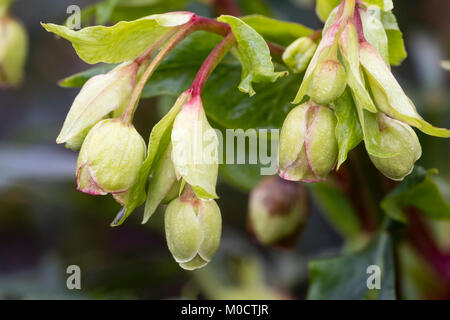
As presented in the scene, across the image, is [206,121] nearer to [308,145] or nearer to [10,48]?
[308,145]

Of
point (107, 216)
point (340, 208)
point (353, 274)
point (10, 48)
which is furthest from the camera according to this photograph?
point (107, 216)

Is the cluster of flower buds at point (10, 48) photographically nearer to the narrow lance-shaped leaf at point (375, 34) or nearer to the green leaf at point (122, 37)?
the green leaf at point (122, 37)

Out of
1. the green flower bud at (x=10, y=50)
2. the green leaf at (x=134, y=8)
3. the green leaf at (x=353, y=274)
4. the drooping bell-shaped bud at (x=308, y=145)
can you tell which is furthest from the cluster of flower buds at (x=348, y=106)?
the green flower bud at (x=10, y=50)

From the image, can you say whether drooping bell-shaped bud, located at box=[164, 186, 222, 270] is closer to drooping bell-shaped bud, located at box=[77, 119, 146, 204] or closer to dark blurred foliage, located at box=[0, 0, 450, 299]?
drooping bell-shaped bud, located at box=[77, 119, 146, 204]

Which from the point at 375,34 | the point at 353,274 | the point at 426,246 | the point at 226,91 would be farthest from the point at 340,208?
the point at 375,34

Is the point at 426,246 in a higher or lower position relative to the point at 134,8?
lower
